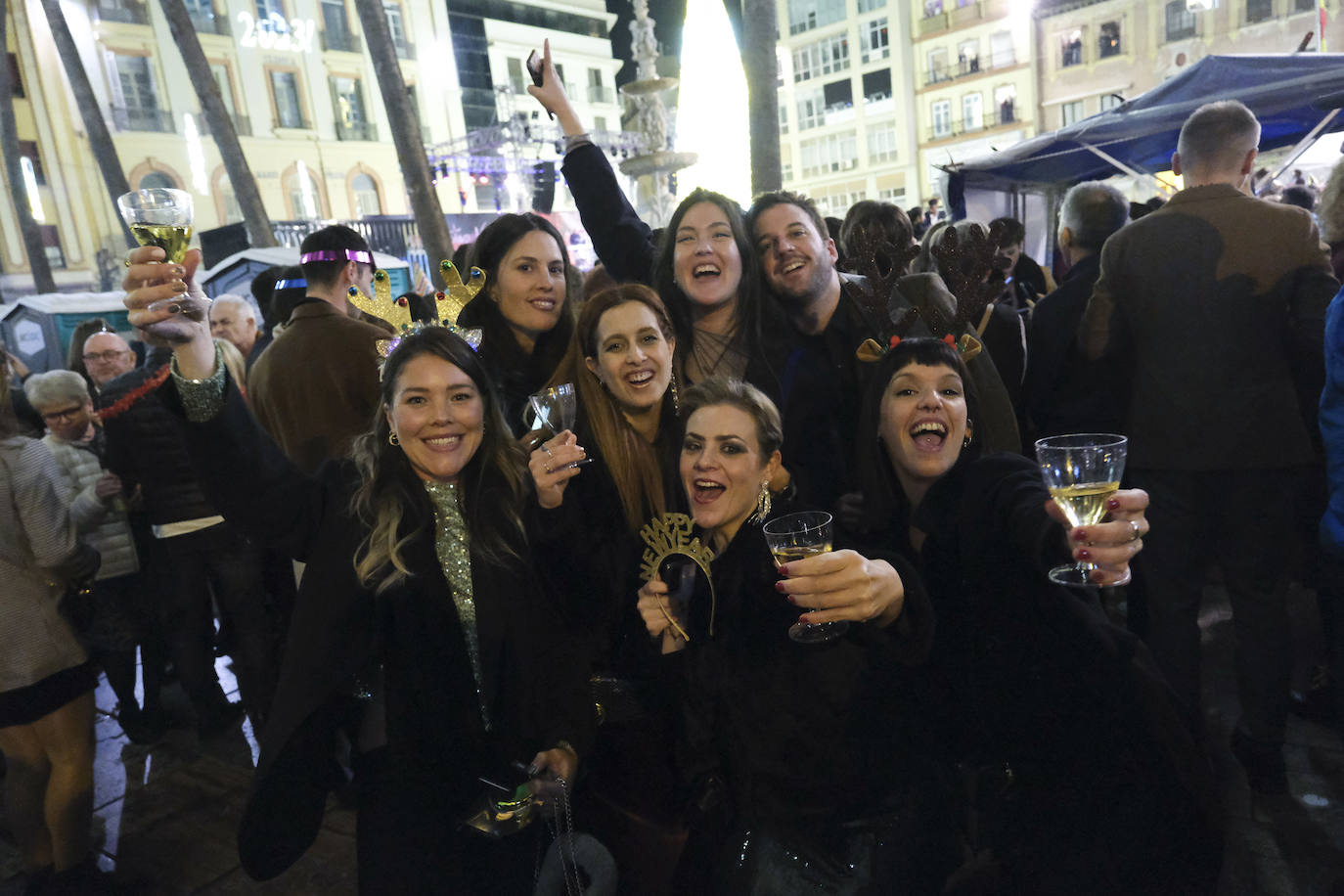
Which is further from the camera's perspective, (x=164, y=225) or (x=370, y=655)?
(x=370, y=655)

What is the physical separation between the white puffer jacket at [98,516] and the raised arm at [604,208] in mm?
2835

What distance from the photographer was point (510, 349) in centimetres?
310

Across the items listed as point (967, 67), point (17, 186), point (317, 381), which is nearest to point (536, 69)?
point (317, 381)

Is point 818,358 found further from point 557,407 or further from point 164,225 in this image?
point 164,225

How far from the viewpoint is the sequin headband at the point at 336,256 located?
11.8 ft

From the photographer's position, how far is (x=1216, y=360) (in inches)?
117

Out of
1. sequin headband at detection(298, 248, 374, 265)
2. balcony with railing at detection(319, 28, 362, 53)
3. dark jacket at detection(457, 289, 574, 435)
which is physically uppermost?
balcony with railing at detection(319, 28, 362, 53)

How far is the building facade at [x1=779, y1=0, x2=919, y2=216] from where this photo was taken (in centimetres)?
4309

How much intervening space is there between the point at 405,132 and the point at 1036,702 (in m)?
8.59

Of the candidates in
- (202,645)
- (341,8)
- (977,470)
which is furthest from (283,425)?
(341,8)

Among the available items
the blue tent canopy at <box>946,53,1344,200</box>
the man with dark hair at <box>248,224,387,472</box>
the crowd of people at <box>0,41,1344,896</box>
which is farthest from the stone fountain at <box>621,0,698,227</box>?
the crowd of people at <box>0,41,1344,896</box>

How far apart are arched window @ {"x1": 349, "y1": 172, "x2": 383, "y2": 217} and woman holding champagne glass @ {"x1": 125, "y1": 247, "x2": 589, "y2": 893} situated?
33028mm

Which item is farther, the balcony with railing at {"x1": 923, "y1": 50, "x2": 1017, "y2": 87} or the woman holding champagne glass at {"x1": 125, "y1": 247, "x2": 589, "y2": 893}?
the balcony with railing at {"x1": 923, "y1": 50, "x2": 1017, "y2": 87}

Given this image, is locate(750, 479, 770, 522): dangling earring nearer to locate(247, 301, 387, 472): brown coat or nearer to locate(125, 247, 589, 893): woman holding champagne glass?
locate(125, 247, 589, 893): woman holding champagne glass
